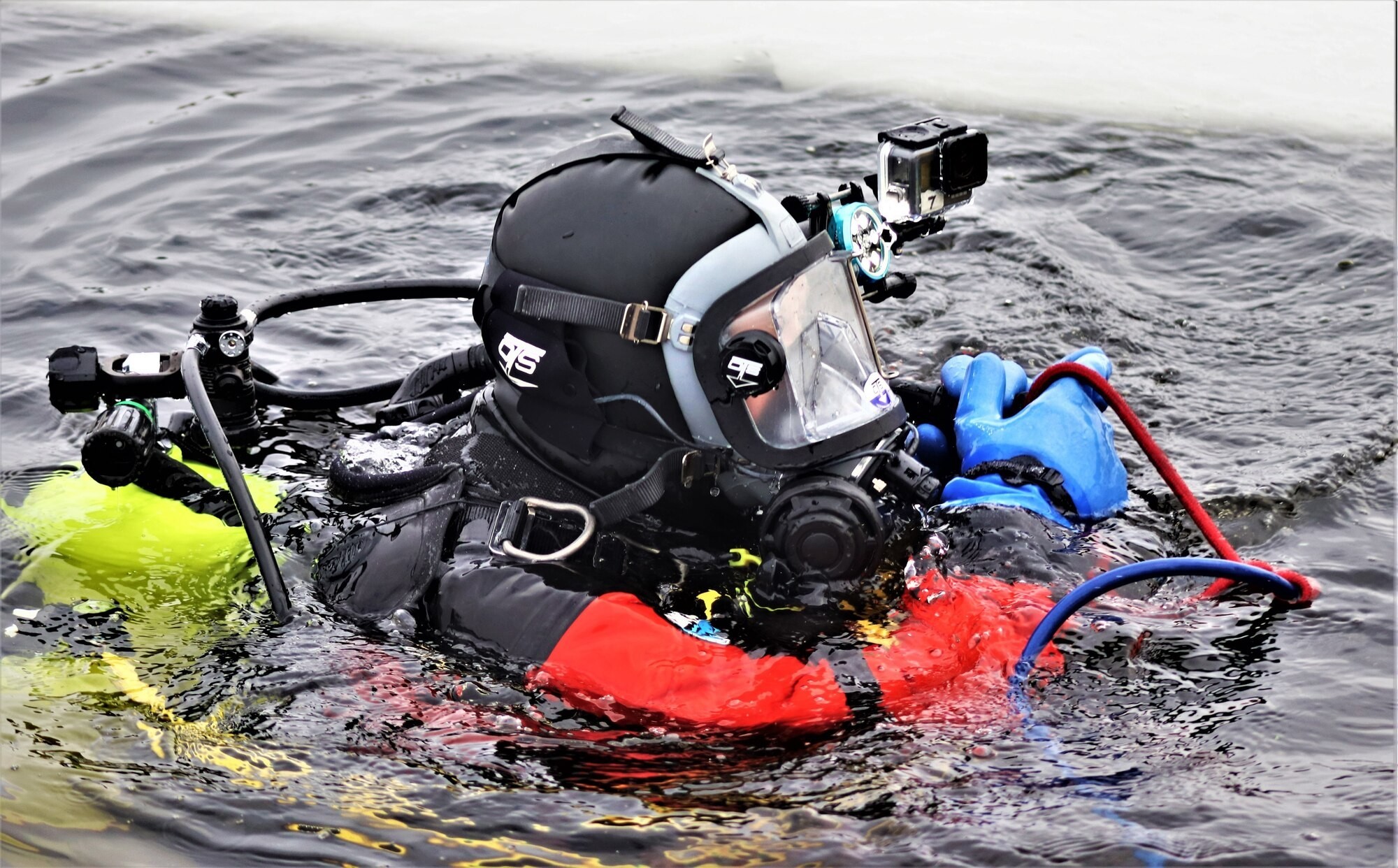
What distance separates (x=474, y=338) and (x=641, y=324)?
2875mm

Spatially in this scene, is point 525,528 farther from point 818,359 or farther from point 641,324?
point 818,359

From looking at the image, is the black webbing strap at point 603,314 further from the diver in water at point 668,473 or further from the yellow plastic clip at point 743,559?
the yellow plastic clip at point 743,559

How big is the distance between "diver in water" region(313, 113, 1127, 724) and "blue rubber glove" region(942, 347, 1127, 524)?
0.15 meters

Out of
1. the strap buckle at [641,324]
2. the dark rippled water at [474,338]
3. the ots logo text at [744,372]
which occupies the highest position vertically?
the strap buckle at [641,324]

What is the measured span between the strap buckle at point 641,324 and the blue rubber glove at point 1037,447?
98 centimetres

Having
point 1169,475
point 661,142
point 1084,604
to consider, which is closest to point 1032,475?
point 1169,475

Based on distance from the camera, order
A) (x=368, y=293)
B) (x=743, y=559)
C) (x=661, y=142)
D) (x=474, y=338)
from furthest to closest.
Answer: (x=474, y=338), (x=368, y=293), (x=743, y=559), (x=661, y=142)

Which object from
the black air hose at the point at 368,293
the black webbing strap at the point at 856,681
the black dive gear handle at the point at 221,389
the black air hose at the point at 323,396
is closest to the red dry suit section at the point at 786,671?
the black webbing strap at the point at 856,681

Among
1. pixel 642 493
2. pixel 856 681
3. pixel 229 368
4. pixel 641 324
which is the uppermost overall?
pixel 641 324

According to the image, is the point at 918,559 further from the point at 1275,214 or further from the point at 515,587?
the point at 1275,214

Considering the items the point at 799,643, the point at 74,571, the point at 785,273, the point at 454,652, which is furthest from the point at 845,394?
the point at 74,571

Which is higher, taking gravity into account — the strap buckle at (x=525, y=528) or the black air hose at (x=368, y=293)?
the black air hose at (x=368, y=293)

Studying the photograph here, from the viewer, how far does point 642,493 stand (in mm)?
2945

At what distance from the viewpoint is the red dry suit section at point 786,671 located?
2.78m
